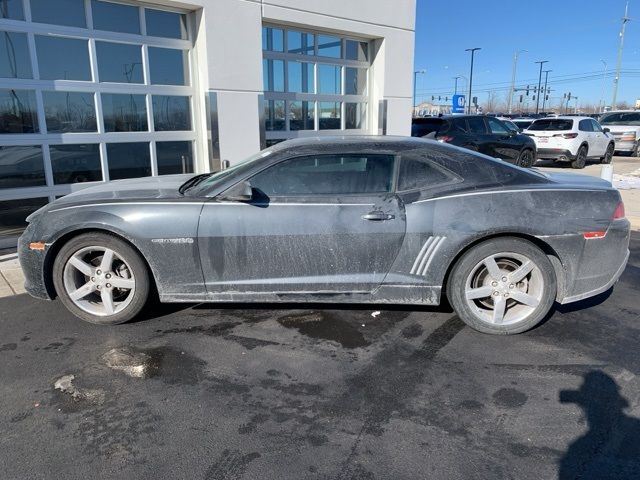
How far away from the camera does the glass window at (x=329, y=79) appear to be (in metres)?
9.29

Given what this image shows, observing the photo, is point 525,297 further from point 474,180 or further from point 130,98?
point 130,98

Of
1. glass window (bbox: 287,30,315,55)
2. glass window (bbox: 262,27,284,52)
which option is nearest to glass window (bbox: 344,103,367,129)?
glass window (bbox: 287,30,315,55)

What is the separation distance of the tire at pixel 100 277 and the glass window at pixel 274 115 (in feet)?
17.2

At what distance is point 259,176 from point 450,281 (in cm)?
169

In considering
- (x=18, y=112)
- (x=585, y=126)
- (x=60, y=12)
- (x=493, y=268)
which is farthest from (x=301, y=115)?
(x=585, y=126)

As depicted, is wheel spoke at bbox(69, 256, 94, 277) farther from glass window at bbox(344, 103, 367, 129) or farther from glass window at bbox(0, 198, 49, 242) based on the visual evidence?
glass window at bbox(344, 103, 367, 129)

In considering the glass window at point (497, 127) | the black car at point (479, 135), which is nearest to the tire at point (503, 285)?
the black car at point (479, 135)

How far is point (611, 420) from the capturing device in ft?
9.03

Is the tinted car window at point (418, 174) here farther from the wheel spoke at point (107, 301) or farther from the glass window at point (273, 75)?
the glass window at point (273, 75)

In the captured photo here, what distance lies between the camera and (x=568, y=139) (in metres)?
15.5

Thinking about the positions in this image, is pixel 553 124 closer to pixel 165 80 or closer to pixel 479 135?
pixel 479 135

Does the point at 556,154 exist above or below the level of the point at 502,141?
below

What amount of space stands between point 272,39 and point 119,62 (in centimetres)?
271

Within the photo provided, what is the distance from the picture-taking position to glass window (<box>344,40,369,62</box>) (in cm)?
957
